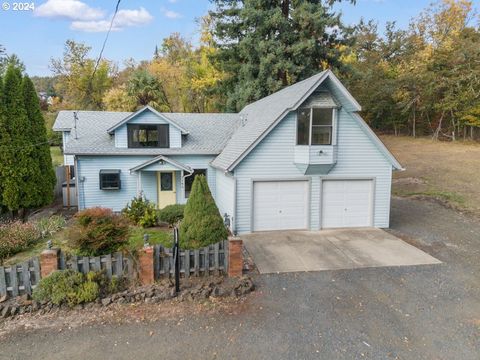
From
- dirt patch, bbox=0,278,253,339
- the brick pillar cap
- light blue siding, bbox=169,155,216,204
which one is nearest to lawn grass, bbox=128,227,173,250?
the brick pillar cap

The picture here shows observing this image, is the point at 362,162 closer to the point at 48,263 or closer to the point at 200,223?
the point at 200,223

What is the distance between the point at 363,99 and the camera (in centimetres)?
3522

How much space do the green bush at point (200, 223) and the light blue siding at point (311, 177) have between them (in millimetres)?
3311

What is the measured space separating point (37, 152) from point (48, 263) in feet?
29.0

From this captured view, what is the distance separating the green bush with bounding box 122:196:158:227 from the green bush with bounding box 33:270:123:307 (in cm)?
593

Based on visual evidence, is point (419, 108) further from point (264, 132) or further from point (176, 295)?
point (176, 295)

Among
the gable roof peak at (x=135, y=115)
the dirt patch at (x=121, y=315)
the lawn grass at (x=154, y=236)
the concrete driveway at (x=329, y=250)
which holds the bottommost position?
the dirt patch at (x=121, y=315)

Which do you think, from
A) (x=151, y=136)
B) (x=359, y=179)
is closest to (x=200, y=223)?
(x=359, y=179)

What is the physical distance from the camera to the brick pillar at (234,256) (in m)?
7.96

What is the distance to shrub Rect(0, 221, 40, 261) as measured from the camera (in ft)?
31.4

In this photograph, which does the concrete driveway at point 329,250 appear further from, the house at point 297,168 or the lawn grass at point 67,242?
the lawn grass at point 67,242

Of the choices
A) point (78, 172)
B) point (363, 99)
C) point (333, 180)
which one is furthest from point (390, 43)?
point (78, 172)

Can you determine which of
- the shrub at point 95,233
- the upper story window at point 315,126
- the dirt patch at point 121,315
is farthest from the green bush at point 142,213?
the upper story window at point 315,126

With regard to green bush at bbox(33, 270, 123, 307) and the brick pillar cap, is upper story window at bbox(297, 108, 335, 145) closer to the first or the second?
green bush at bbox(33, 270, 123, 307)
